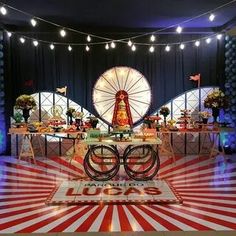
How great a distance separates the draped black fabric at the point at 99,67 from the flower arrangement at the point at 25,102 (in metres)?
0.65

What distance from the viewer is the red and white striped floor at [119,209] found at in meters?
4.99

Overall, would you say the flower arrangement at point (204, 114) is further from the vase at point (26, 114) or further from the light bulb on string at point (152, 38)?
the vase at point (26, 114)

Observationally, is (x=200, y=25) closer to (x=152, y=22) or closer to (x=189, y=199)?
(x=152, y=22)

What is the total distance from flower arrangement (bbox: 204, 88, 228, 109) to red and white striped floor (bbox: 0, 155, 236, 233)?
1.60 m

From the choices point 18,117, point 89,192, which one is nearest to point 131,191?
point 89,192

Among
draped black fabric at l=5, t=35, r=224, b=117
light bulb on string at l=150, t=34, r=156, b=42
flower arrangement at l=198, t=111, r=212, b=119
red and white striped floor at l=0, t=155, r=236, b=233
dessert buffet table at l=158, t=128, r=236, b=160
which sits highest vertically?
light bulb on string at l=150, t=34, r=156, b=42

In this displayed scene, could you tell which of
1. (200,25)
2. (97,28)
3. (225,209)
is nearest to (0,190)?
(225,209)

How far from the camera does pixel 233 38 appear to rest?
30.2ft

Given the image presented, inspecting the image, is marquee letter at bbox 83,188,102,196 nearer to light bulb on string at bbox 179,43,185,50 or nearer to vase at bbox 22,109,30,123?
vase at bbox 22,109,30,123

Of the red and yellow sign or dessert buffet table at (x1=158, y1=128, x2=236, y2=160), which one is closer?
the red and yellow sign


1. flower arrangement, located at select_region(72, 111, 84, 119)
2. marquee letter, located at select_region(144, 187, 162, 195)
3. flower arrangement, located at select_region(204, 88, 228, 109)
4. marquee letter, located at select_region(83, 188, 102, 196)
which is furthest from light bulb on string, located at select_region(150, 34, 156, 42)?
marquee letter, located at select_region(83, 188, 102, 196)

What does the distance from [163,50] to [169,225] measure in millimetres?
5779

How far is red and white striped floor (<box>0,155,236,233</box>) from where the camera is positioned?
16.4 ft

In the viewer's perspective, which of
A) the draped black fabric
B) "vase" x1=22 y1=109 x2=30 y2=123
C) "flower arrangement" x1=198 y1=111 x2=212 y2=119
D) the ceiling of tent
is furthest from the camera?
the draped black fabric
